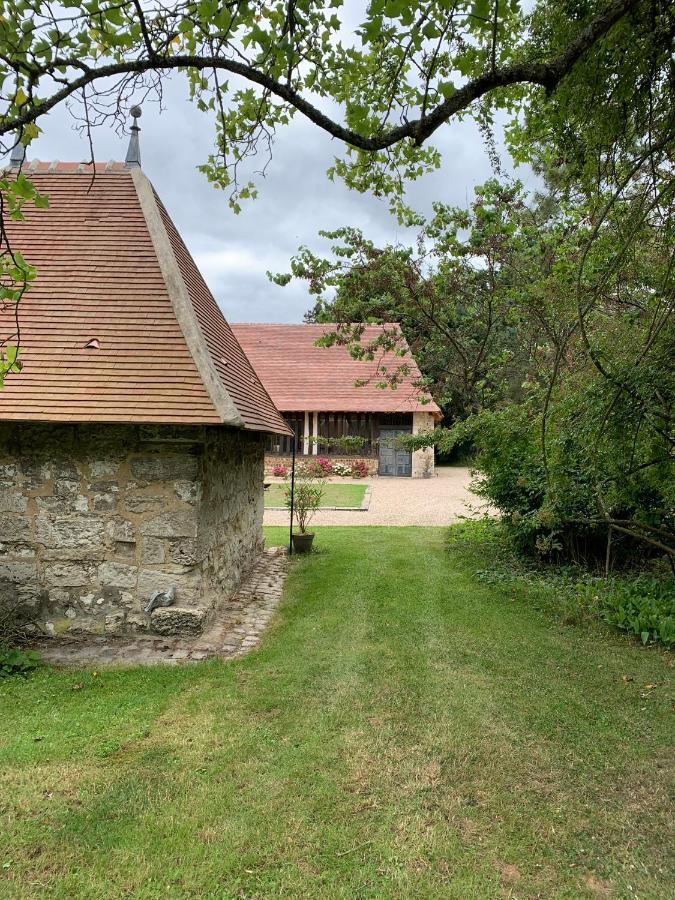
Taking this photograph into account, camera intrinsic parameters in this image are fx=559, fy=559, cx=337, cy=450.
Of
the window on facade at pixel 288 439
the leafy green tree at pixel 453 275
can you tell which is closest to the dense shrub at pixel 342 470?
the window on facade at pixel 288 439

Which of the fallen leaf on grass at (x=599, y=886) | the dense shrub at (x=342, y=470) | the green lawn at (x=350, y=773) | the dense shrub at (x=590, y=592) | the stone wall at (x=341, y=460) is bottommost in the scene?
the fallen leaf on grass at (x=599, y=886)

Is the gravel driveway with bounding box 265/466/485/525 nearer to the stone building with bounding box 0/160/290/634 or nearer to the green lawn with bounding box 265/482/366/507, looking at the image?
the green lawn with bounding box 265/482/366/507

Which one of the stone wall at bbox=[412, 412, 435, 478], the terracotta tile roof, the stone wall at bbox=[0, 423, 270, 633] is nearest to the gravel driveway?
the stone wall at bbox=[412, 412, 435, 478]

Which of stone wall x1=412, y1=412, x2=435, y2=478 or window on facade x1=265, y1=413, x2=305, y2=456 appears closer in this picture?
stone wall x1=412, y1=412, x2=435, y2=478

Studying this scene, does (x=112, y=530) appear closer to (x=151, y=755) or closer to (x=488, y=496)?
(x=151, y=755)

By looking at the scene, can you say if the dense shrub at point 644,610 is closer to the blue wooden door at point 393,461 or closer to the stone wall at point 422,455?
the stone wall at point 422,455

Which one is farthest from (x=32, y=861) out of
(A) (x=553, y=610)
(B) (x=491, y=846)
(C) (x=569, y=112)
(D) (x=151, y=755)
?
(A) (x=553, y=610)

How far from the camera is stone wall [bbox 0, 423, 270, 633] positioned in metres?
5.24

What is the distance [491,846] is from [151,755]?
201 cm

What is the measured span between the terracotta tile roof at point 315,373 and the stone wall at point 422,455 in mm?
488

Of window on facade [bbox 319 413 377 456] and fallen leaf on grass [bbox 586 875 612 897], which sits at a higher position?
window on facade [bbox 319 413 377 456]

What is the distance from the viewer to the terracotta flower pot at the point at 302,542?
9578 millimetres

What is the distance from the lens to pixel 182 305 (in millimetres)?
5734

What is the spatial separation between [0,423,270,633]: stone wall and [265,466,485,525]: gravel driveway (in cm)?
605
